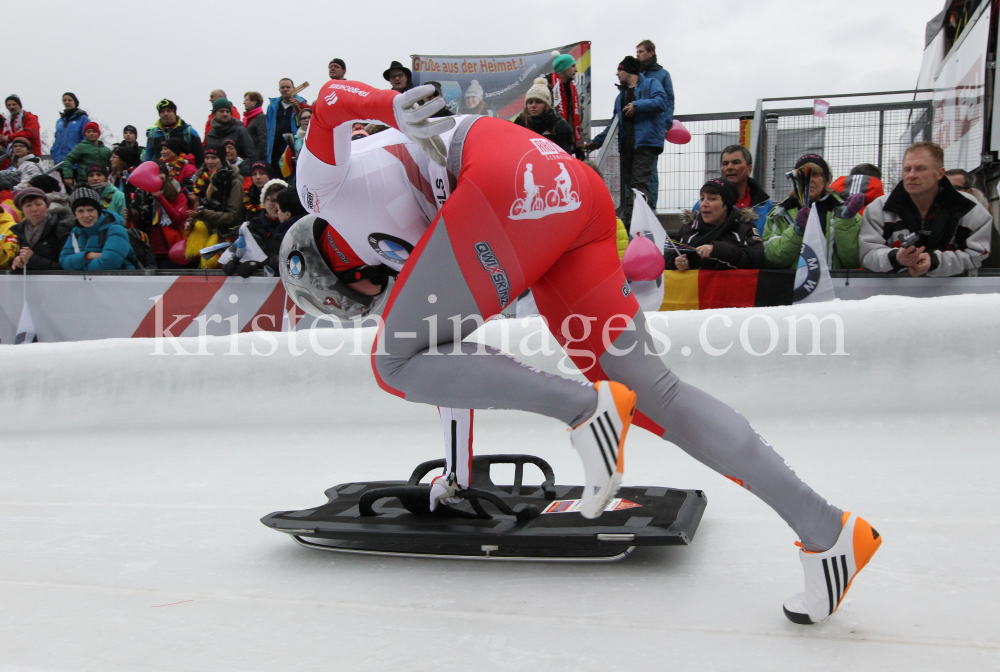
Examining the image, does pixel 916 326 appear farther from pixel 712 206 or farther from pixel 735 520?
pixel 735 520

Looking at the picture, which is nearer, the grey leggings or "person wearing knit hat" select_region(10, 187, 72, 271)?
the grey leggings

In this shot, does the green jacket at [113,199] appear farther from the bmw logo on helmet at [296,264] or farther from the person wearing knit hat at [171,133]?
the bmw logo on helmet at [296,264]

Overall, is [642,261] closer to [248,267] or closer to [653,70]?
[653,70]

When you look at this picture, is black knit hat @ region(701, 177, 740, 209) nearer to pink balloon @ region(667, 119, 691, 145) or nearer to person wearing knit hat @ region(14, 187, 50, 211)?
pink balloon @ region(667, 119, 691, 145)

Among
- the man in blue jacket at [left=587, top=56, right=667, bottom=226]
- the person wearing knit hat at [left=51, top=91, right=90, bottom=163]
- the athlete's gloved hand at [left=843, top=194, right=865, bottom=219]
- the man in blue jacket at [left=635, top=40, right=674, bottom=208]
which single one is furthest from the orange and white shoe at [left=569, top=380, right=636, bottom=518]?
the person wearing knit hat at [left=51, top=91, right=90, bottom=163]

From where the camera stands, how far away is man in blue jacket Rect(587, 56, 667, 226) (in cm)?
573

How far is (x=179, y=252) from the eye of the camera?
6152 millimetres

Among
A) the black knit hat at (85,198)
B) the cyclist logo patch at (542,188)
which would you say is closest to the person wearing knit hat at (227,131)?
the black knit hat at (85,198)

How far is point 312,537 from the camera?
2123 millimetres

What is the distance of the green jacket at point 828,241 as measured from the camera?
171 inches

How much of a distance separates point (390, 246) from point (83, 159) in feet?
24.0

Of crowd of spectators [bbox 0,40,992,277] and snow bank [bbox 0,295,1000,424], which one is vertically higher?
crowd of spectators [bbox 0,40,992,277]

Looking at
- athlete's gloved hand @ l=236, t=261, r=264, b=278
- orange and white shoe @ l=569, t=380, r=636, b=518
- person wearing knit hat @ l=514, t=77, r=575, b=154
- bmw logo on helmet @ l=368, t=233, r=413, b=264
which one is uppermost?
person wearing knit hat @ l=514, t=77, r=575, b=154

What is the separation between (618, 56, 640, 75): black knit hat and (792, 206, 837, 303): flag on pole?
2122 mm
